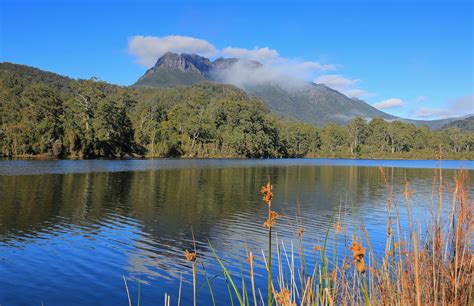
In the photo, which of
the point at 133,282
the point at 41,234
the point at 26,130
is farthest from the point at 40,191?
the point at 26,130

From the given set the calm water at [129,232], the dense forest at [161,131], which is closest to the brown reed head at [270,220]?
the calm water at [129,232]

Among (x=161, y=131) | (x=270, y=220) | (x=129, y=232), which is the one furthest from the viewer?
(x=161, y=131)

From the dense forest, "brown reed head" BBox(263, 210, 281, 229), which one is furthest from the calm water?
the dense forest

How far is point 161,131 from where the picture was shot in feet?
301

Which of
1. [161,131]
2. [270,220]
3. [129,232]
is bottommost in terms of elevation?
[129,232]

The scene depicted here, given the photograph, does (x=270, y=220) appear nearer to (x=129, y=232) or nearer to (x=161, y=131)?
(x=129, y=232)

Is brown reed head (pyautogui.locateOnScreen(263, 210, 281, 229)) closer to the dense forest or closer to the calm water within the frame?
the calm water

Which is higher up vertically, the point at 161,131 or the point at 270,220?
the point at 161,131

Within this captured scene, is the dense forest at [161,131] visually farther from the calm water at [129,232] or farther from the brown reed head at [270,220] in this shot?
the brown reed head at [270,220]

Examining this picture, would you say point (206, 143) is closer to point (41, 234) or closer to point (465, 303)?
point (41, 234)

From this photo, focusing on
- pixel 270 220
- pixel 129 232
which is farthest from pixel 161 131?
pixel 270 220

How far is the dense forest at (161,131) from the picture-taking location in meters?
66.3

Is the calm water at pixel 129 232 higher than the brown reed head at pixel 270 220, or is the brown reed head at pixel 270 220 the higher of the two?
the brown reed head at pixel 270 220

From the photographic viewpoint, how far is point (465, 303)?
308cm
